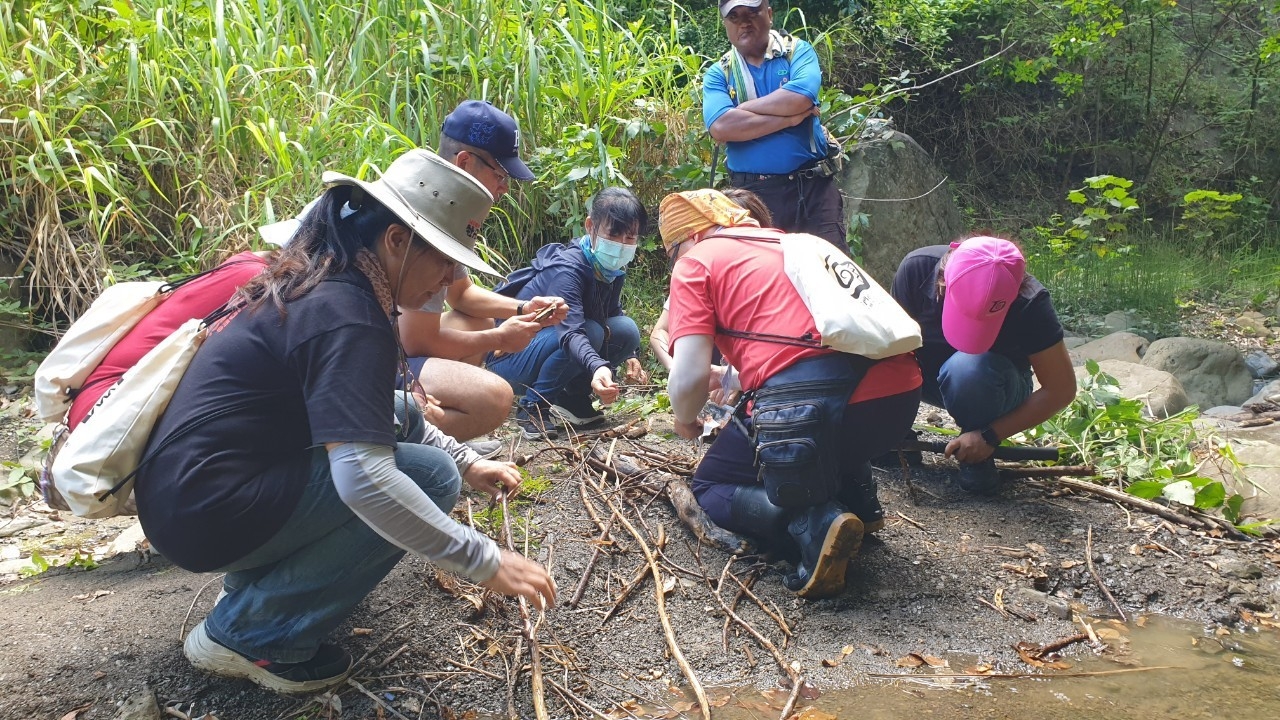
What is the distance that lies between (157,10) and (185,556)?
4080 mm

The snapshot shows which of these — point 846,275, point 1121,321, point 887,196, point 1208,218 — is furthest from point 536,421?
point 1208,218

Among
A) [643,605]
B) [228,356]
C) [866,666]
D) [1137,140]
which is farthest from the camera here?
[1137,140]

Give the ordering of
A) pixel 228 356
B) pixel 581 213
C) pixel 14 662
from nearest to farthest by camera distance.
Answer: pixel 228 356, pixel 14 662, pixel 581 213

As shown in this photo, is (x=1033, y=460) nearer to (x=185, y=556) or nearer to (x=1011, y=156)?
(x=185, y=556)

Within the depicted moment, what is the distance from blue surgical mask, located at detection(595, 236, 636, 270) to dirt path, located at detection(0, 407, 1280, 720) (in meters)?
1.23

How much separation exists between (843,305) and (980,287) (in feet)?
2.01

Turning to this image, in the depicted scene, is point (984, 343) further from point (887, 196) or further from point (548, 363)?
point (887, 196)

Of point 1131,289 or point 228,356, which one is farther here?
point 1131,289

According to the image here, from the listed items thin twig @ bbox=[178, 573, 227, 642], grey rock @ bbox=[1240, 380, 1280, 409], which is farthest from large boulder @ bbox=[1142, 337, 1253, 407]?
thin twig @ bbox=[178, 573, 227, 642]

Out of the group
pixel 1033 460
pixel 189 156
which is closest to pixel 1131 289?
pixel 1033 460

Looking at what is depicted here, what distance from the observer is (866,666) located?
2525mm

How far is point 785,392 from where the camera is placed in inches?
106

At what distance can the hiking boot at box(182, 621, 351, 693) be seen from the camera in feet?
7.22

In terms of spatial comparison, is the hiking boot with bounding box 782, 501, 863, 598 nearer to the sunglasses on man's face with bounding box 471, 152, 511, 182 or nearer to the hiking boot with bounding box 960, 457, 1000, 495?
the hiking boot with bounding box 960, 457, 1000, 495
